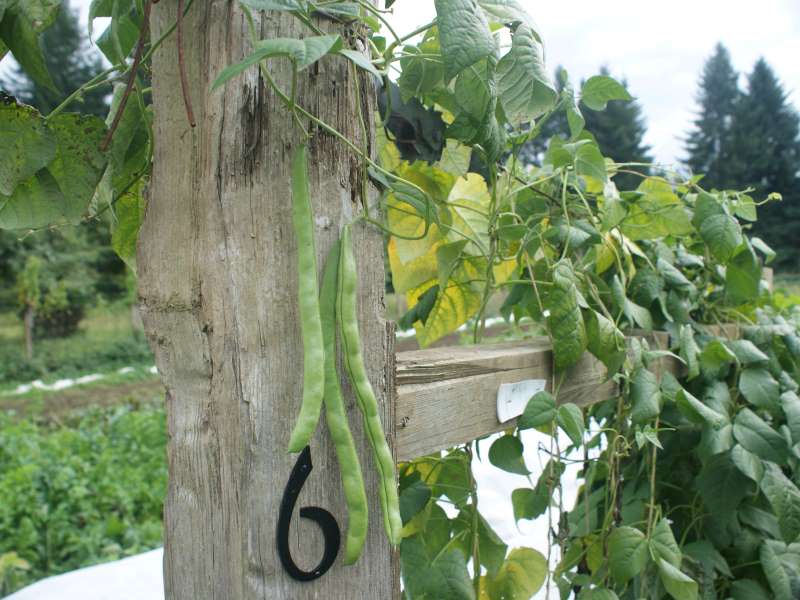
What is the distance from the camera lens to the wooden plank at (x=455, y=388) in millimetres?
687

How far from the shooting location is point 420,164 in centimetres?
92

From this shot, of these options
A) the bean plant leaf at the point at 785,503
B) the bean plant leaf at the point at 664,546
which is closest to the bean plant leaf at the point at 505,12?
the bean plant leaf at the point at 664,546

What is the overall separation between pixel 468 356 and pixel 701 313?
2.60ft

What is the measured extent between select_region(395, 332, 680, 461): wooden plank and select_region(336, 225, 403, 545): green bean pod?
0.25 ft

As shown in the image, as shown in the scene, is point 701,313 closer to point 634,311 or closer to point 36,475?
point 634,311

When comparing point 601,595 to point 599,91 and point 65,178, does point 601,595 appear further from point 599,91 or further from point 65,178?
point 65,178

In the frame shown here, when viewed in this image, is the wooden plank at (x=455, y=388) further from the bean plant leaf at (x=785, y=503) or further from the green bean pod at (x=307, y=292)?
the bean plant leaf at (x=785, y=503)

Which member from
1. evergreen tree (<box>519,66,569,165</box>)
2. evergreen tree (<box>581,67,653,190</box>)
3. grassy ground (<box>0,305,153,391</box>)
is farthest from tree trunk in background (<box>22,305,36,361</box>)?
evergreen tree (<box>581,67,653,190</box>)

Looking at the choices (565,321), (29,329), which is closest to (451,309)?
(565,321)

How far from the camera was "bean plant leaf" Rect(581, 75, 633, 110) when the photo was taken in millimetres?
901

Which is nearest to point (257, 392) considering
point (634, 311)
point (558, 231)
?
point (558, 231)

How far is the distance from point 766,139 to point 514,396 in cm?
3284

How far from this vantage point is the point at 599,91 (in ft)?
2.98

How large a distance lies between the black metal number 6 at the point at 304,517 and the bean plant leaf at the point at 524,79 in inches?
15.3
